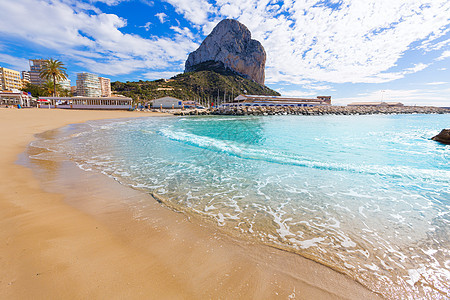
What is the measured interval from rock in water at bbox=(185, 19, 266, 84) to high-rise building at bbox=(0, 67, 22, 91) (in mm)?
109517

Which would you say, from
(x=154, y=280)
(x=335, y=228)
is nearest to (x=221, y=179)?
(x=335, y=228)

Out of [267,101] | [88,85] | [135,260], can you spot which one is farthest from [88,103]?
[88,85]

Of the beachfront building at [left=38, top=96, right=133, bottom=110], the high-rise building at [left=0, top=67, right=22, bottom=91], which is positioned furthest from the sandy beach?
the high-rise building at [left=0, top=67, right=22, bottom=91]

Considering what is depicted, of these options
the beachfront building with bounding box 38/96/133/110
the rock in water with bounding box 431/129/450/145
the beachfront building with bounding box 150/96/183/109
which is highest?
the beachfront building with bounding box 150/96/183/109

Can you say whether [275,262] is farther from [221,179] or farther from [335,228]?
[221,179]

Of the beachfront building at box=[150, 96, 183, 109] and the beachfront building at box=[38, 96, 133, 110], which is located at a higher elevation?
the beachfront building at box=[150, 96, 183, 109]

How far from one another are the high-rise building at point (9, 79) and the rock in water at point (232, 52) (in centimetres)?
10952

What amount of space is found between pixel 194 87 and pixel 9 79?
10603 centimetres

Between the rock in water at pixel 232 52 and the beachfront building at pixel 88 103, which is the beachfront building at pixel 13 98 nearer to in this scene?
the beachfront building at pixel 88 103

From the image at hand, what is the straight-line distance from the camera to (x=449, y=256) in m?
3.12

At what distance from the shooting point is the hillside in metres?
100

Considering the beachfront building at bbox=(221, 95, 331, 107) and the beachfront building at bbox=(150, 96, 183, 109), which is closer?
the beachfront building at bbox=(150, 96, 183, 109)

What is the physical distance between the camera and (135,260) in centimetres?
268

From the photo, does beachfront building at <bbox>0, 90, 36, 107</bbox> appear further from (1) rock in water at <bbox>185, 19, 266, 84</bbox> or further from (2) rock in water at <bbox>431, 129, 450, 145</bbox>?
(1) rock in water at <bbox>185, 19, 266, 84</bbox>
